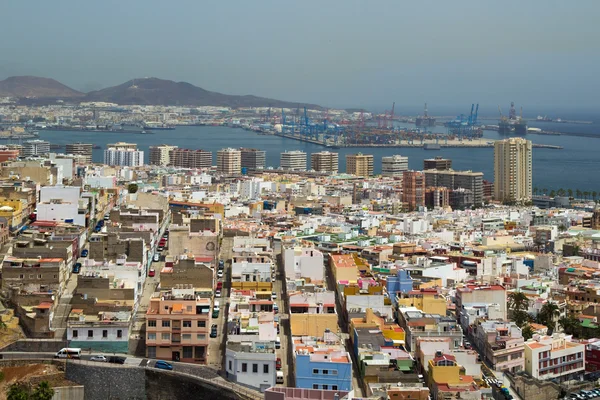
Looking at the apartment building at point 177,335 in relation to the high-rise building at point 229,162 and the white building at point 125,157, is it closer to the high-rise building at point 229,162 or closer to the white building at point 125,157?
the high-rise building at point 229,162

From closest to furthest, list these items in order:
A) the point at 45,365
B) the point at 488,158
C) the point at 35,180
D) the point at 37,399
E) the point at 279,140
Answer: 1. the point at 37,399
2. the point at 45,365
3. the point at 35,180
4. the point at 488,158
5. the point at 279,140

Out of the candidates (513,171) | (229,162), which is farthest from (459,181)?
(229,162)

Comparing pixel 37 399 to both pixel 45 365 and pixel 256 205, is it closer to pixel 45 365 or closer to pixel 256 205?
pixel 45 365

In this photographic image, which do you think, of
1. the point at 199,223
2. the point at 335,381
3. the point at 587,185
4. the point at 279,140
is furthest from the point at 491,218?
the point at 279,140

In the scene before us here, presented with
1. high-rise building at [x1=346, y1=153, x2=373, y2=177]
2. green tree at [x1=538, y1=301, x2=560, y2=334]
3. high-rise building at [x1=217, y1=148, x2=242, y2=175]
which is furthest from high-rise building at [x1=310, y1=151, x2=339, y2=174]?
green tree at [x1=538, y1=301, x2=560, y2=334]

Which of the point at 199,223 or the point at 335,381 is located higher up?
the point at 199,223

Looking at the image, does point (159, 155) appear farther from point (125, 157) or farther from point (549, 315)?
point (549, 315)
